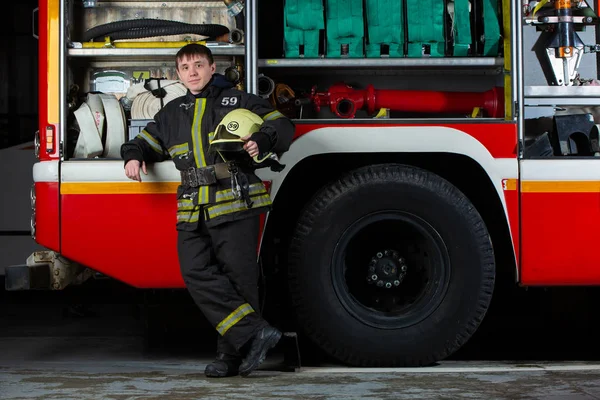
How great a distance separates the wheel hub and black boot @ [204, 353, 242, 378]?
88 centimetres

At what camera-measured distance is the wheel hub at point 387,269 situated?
500 cm

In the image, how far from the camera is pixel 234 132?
4.42 m

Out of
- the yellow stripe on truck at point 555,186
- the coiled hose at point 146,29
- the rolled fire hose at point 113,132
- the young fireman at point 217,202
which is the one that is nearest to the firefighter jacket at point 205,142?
the young fireman at point 217,202

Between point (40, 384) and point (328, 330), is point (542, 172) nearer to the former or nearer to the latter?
point (328, 330)

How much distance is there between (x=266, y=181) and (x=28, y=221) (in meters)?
4.49

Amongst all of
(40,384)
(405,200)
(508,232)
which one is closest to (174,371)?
(40,384)

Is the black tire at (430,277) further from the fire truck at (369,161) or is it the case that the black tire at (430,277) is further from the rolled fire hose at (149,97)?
the rolled fire hose at (149,97)

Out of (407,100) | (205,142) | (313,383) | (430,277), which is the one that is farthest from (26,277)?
(407,100)

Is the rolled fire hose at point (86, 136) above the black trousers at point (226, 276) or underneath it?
above

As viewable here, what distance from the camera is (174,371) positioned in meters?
4.76

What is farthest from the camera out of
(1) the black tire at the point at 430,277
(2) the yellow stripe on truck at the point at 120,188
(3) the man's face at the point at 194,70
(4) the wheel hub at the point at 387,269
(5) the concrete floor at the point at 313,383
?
(4) the wheel hub at the point at 387,269

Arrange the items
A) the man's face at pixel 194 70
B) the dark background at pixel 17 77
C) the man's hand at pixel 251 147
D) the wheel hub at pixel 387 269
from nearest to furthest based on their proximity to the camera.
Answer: the man's hand at pixel 251 147 → the man's face at pixel 194 70 → the wheel hub at pixel 387 269 → the dark background at pixel 17 77

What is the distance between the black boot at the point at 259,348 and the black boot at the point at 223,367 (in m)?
0.09

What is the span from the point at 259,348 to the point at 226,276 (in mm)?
387
